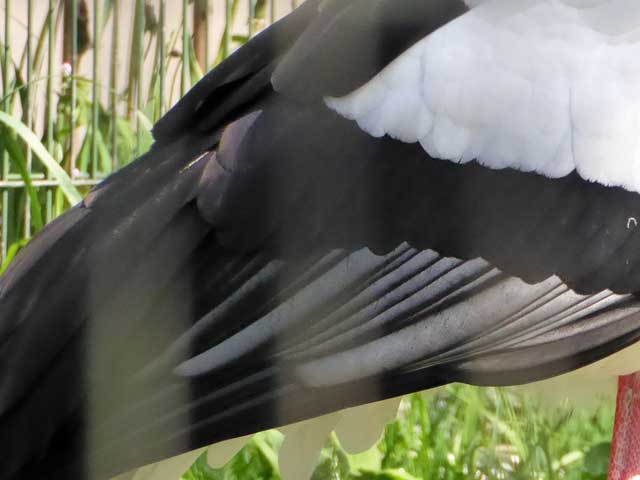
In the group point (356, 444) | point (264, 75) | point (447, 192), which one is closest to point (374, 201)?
point (447, 192)

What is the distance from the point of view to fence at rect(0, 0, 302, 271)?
3494 mm

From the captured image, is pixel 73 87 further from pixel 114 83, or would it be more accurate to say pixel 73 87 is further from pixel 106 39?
pixel 106 39

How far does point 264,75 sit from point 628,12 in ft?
1.83

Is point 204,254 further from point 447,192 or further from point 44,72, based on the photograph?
point 44,72

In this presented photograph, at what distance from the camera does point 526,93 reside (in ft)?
6.98

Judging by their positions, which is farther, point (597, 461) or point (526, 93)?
point (597, 461)

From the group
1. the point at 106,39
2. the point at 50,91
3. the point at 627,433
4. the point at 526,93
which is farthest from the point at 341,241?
the point at 106,39

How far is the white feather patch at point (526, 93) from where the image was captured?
2.13 m

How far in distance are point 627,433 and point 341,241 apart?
81cm

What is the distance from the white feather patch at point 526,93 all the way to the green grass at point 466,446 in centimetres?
77

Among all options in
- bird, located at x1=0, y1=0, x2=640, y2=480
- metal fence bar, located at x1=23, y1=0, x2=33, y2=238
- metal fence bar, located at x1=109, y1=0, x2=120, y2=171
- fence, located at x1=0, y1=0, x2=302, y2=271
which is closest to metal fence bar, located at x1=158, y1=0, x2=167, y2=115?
fence, located at x1=0, y1=0, x2=302, y2=271

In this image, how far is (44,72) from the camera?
393 centimetres

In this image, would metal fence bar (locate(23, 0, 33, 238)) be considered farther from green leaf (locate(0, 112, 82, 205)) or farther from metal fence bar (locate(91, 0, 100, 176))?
green leaf (locate(0, 112, 82, 205))

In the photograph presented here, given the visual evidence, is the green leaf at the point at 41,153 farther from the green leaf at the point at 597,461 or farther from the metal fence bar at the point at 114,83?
the green leaf at the point at 597,461
